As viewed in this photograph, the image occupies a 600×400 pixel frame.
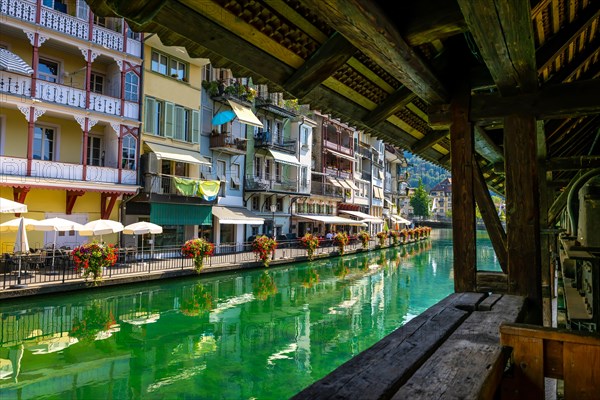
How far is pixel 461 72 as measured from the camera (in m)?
4.18

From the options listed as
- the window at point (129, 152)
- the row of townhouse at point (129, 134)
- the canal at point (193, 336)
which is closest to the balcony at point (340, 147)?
the row of townhouse at point (129, 134)

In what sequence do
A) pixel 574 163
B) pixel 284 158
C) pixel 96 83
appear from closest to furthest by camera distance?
pixel 574 163 → pixel 96 83 → pixel 284 158

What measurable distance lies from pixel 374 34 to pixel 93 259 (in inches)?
592

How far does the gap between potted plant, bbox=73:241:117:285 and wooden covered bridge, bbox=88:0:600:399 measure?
1288 centimetres

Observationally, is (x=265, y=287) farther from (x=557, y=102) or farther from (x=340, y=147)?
(x=340, y=147)

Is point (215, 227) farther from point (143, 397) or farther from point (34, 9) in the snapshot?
point (143, 397)

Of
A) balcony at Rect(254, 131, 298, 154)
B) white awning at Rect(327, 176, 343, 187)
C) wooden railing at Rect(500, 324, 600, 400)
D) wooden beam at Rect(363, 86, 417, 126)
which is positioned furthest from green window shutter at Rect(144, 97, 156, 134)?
wooden railing at Rect(500, 324, 600, 400)

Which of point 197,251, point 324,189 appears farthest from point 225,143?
point 324,189

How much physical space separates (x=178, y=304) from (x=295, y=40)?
43.3 ft

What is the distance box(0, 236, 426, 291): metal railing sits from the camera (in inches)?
591

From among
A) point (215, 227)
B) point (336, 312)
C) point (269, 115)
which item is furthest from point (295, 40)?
point (269, 115)

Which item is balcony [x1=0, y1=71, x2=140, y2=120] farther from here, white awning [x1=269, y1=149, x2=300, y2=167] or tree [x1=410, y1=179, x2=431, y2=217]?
tree [x1=410, y1=179, x2=431, y2=217]

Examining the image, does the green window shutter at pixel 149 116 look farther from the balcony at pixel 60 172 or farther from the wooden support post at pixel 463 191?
the wooden support post at pixel 463 191

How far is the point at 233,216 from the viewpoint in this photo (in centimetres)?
2764
